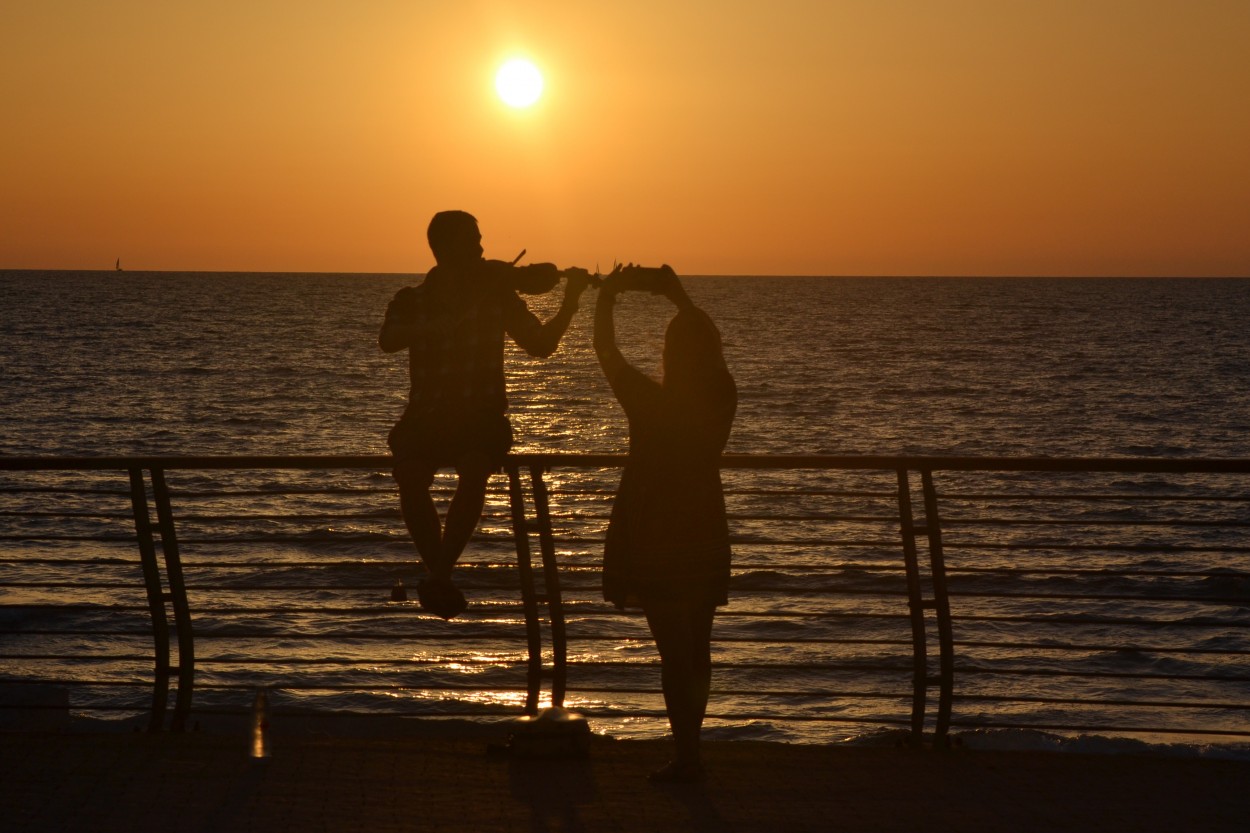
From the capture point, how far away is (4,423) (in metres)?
53.2

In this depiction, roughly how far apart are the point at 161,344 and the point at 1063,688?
280ft

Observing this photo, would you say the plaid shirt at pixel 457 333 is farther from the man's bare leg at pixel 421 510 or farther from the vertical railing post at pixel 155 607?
the vertical railing post at pixel 155 607

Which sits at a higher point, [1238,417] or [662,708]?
[1238,417]

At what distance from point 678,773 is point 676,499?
1013mm

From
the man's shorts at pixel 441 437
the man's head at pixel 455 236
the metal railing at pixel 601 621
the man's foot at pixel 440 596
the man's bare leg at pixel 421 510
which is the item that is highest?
the man's head at pixel 455 236

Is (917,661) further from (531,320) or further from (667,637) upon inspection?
(531,320)

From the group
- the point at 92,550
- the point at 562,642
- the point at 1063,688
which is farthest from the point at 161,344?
the point at 562,642

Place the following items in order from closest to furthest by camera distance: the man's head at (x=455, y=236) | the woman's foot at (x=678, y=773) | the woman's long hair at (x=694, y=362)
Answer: the woman's long hair at (x=694, y=362) → the woman's foot at (x=678, y=773) → the man's head at (x=455, y=236)

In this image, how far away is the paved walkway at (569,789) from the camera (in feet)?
16.8

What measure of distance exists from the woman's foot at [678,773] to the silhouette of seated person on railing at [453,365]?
96 cm

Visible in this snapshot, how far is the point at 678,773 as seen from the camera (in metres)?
5.62

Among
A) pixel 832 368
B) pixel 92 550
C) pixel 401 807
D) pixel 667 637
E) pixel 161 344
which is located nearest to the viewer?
pixel 401 807

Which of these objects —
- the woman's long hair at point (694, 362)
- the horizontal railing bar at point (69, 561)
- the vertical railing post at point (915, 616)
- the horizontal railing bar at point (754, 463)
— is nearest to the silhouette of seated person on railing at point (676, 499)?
the woman's long hair at point (694, 362)

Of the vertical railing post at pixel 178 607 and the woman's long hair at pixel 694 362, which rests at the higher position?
the woman's long hair at pixel 694 362
